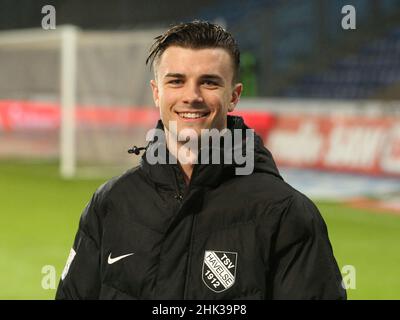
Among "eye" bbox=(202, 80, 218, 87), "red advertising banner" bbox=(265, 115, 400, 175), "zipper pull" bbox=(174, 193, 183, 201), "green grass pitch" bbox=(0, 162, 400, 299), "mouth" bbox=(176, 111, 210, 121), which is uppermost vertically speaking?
"eye" bbox=(202, 80, 218, 87)

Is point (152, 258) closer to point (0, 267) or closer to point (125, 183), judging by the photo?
point (125, 183)

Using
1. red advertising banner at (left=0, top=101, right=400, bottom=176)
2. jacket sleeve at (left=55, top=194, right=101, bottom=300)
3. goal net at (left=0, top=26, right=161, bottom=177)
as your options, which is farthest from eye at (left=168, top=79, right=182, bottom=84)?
goal net at (left=0, top=26, right=161, bottom=177)

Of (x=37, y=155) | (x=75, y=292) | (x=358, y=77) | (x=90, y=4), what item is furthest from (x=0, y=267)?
(x=90, y=4)

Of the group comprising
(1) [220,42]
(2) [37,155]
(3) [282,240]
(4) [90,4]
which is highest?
(4) [90,4]

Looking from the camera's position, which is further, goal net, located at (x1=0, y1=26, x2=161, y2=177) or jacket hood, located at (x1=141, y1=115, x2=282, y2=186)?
goal net, located at (x1=0, y1=26, x2=161, y2=177)

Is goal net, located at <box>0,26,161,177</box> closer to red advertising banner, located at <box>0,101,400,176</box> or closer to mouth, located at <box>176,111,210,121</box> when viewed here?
red advertising banner, located at <box>0,101,400,176</box>

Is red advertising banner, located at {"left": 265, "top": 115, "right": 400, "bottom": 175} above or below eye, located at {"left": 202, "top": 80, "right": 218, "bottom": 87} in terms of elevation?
below

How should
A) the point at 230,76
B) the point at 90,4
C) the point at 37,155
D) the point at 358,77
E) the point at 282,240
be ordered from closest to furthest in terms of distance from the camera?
the point at 282,240, the point at 230,76, the point at 37,155, the point at 358,77, the point at 90,4

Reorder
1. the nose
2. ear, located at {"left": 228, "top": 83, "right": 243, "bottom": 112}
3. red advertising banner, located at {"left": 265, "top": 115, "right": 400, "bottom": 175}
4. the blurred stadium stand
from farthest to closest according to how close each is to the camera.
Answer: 1. the blurred stadium stand
2. red advertising banner, located at {"left": 265, "top": 115, "right": 400, "bottom": 175}
3. ear, located at {"left": 228, "top": 83, "right": 243, "bottom": 112}
4. the nose

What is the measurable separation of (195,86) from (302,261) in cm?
54

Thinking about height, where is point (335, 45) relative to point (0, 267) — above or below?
above

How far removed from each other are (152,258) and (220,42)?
2.01ft

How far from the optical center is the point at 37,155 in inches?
688

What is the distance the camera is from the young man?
210 centimetres
